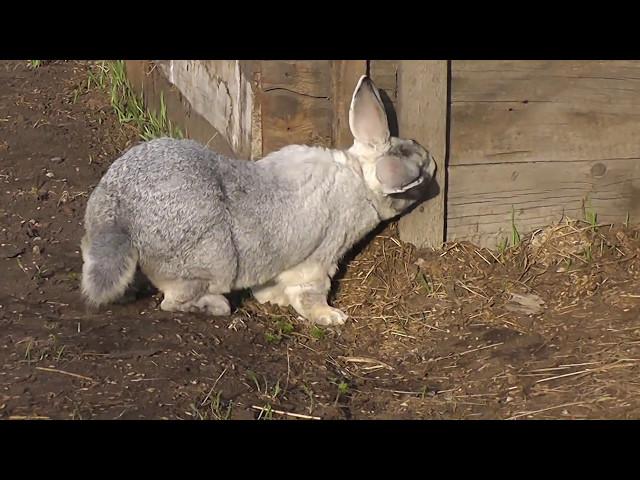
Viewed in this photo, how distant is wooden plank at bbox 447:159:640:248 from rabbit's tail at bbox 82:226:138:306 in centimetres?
173

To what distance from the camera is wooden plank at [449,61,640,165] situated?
4750 mm

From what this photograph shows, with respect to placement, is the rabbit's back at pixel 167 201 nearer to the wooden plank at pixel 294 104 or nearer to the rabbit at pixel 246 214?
the rabbit at pixel 246 214

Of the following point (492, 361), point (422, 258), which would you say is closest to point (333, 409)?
point (492, 361)

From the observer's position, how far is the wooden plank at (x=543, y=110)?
4.75 meters

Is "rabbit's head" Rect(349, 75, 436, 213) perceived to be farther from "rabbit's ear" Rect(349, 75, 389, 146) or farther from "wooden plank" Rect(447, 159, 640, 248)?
"wooden plank" Rect(447, 159, 640, 248)

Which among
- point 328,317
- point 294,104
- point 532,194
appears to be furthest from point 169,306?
point 532,194

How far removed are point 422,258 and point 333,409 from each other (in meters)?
1.43

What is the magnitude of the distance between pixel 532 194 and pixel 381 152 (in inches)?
36.0

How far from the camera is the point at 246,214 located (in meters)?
4.37

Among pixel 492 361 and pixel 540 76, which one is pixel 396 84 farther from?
pixel 492 361

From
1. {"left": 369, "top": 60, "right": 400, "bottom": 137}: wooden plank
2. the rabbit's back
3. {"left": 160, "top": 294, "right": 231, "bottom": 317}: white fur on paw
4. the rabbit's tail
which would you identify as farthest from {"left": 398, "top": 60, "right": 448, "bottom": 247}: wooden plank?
the rabbit's tail

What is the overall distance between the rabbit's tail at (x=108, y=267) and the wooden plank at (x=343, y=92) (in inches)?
49.7

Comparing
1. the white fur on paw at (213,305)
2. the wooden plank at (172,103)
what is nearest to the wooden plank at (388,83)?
the wooden plank at (172,103)

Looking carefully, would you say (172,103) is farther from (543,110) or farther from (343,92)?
(543,110)
